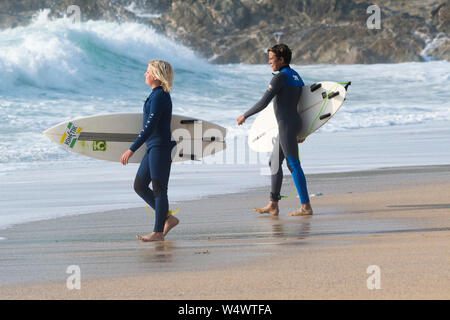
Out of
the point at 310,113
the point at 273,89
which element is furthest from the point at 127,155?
the point at 310,113

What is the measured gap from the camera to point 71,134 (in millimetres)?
6926

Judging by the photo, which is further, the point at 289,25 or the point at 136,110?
the point at 289,25

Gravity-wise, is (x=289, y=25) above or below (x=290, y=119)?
above

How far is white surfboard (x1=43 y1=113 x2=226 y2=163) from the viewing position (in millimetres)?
6633

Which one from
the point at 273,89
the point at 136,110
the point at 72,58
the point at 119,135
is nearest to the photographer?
the point at 273,89

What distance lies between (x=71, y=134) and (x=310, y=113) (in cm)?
208

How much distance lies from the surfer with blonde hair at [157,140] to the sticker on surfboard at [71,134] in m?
1.68

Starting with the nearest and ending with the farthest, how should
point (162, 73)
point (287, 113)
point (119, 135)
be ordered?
point (162, 73) → point (287, 113) → point (119, 135)

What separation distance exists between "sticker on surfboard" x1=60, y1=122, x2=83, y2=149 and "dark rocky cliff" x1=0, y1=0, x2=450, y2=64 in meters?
51.8

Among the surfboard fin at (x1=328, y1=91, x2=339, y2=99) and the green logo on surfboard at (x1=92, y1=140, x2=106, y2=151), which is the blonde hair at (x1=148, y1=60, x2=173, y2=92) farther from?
the surfboard fin at (x1=328, y1=91, x2=339, y2=99)

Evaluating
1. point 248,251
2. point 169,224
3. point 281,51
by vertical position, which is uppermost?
point 281,51

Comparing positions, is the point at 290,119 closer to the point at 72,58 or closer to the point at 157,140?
the point at 157,140

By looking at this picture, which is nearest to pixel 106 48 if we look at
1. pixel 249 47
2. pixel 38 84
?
pixel 38 84
